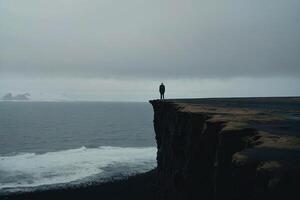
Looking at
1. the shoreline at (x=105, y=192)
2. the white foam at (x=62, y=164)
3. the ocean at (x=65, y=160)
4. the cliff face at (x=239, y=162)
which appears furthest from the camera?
the white foam at (x=62, y=164)

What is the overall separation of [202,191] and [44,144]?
78180 millimetres

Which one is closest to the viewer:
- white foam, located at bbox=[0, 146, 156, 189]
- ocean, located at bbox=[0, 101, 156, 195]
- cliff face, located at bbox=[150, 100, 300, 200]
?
cliff face, located at bbox=[150, 100, 300, 200]

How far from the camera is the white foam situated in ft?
152

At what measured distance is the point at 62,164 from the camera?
188 ft

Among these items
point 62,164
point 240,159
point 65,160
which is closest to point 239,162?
point 240,159

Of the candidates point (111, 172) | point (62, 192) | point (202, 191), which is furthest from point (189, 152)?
point (111, 172)

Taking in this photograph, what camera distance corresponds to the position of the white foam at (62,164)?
46.3 meters

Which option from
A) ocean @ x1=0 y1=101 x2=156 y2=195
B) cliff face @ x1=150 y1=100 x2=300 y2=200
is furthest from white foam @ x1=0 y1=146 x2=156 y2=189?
cliff face @ x1=150 y1=100 x2=300 y2=200

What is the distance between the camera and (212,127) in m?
8.55

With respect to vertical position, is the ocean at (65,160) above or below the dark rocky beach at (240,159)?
below

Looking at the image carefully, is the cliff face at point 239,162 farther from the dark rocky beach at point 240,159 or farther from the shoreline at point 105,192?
the shoreline at point 105,192

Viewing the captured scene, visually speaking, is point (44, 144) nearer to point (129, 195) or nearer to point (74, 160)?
point (74, 160)

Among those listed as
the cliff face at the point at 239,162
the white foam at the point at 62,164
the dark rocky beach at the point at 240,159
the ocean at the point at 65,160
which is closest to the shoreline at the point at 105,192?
the ocean at the point at 65,160

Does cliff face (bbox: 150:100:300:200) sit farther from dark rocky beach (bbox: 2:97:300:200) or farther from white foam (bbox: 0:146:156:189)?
white foam (bbox: 0:146:156:189)
